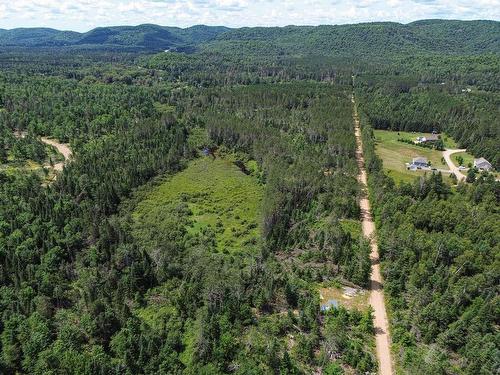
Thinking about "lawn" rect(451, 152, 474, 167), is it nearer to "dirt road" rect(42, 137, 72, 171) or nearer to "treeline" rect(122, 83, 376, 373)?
"treeline" rect(122, 83, 376, 373)

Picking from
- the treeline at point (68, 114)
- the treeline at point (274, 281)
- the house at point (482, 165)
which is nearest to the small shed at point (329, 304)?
the treeline at point (274, 281)

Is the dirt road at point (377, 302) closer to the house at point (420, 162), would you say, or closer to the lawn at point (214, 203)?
the lawn at point (214, 203)

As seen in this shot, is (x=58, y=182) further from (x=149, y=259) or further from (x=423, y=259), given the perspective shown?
(x=423, y=259)

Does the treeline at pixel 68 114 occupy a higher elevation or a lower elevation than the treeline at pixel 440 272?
higher

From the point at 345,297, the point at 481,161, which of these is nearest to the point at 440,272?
the point at 345,297

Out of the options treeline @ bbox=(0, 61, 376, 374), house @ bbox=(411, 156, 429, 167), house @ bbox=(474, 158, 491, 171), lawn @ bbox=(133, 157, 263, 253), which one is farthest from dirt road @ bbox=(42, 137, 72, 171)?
house @ bbox=(474, 158, 491, 171)
